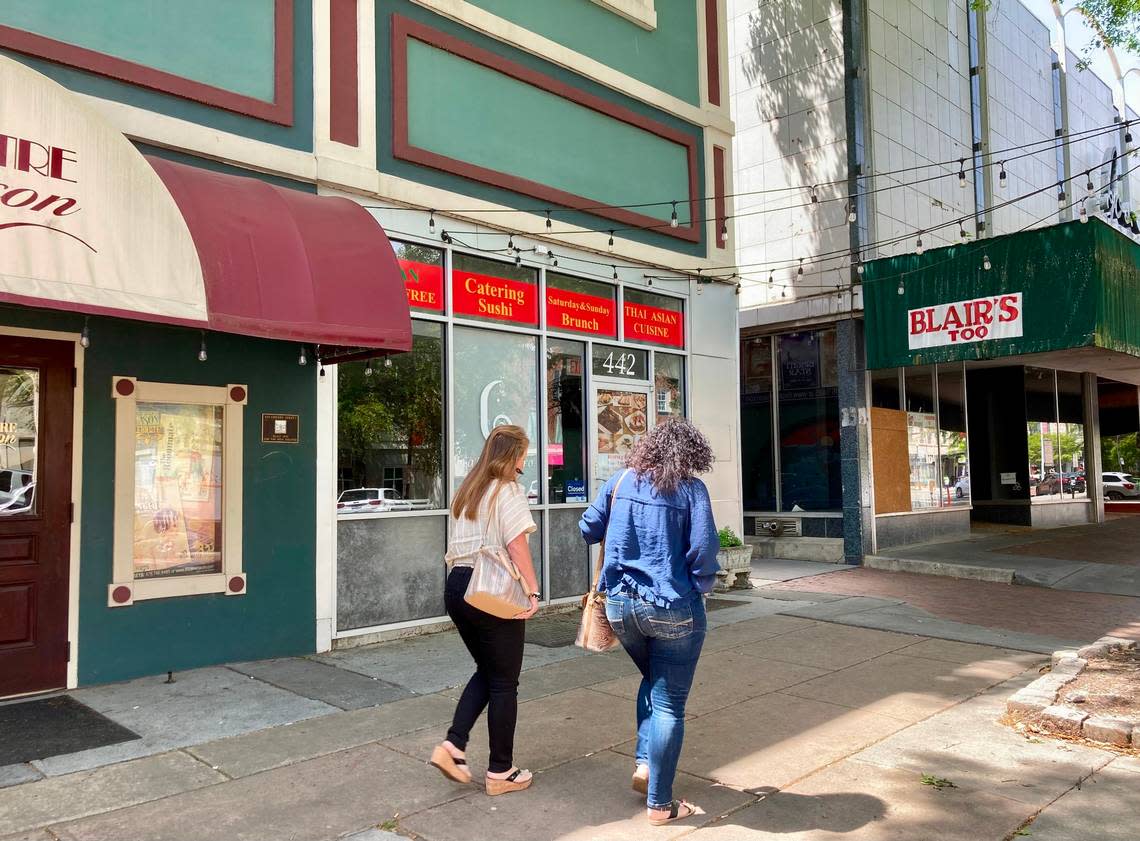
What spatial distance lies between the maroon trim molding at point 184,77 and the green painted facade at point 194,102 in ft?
0.18

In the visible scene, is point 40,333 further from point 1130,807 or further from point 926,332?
point 926,332

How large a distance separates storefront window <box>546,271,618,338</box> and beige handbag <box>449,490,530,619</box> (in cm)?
589

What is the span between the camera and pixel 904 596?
11.1 meters

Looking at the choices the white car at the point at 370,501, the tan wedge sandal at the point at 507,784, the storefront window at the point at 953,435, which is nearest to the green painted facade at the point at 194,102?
the white car at the point at 370,501

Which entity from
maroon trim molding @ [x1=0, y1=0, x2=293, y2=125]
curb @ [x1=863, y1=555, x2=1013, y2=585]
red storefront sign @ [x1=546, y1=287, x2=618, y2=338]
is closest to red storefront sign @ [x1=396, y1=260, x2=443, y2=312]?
red storefront sign @ [x1=546, y1=287, x2=618, y2=338]

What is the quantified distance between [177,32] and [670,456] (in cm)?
574

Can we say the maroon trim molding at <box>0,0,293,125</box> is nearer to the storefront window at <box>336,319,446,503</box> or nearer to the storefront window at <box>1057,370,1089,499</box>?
the storefront window at <box>336,319,446,503</box>

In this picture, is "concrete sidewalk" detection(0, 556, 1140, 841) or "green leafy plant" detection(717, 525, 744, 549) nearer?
"concrete sidewalk" detection(0, 556, 1140, 841)

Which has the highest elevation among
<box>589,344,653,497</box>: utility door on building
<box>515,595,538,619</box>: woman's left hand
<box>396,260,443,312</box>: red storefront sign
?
<box>396,260,443,312</box>: red storefront sign

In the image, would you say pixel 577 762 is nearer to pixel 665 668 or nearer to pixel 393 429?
pixel 665 668

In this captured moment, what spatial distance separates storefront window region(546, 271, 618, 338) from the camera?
33.0 ft

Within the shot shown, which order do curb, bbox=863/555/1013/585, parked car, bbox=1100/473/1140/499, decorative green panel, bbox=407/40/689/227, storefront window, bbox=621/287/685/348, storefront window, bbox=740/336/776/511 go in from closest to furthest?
decorative green panel, bbox=407/40/689/227, storefront window, bbox=621/287/685/348, curb, bbox=863/555/1013/585, storefront window, bbox=740/336/776/511, parked car, bbox=1100/473/1140/499

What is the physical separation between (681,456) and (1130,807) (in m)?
2.86

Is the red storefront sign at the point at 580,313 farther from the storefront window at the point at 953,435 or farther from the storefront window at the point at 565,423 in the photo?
the storefront window at the point at 953,435
